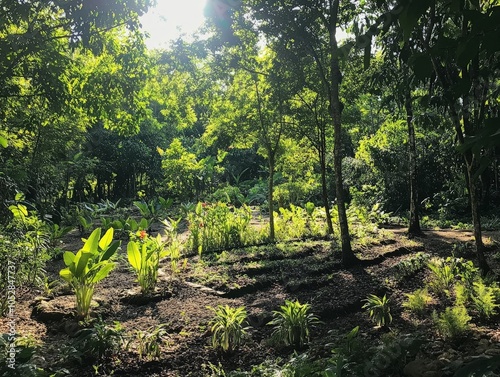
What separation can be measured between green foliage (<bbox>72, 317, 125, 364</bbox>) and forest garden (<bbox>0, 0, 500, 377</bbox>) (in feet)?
0.05

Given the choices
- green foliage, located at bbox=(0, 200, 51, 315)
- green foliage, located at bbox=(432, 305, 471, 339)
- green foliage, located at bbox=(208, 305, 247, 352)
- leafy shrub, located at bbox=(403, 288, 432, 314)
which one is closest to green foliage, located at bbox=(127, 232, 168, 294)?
green foliage, located at bbox=(0, 200, 51, 315)

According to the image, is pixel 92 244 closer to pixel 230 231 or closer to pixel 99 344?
pixel 99 344

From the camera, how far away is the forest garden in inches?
103

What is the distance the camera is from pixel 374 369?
2.29 meters

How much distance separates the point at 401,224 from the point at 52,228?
9.07m

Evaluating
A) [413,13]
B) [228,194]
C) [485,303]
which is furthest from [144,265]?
[228,194]

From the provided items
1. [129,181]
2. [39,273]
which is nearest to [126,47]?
[39,273]

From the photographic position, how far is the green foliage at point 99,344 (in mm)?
3127

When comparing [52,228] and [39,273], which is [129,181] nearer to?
[52,228]

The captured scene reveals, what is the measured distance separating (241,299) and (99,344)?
2.09 metres

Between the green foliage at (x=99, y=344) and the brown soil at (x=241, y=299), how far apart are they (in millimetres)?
65

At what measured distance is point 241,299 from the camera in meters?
4.89

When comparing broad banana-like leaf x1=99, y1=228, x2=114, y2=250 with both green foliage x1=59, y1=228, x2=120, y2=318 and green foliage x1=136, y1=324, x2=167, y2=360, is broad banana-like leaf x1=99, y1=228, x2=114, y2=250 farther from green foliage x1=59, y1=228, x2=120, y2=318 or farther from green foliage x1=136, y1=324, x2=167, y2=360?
green foliage x1=136, y1=324, x2=167, y2=360

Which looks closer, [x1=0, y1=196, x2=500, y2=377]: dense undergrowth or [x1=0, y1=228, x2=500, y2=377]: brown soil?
[x1=0, y1=196, x2=500, y2=377]: dense undergrowth
